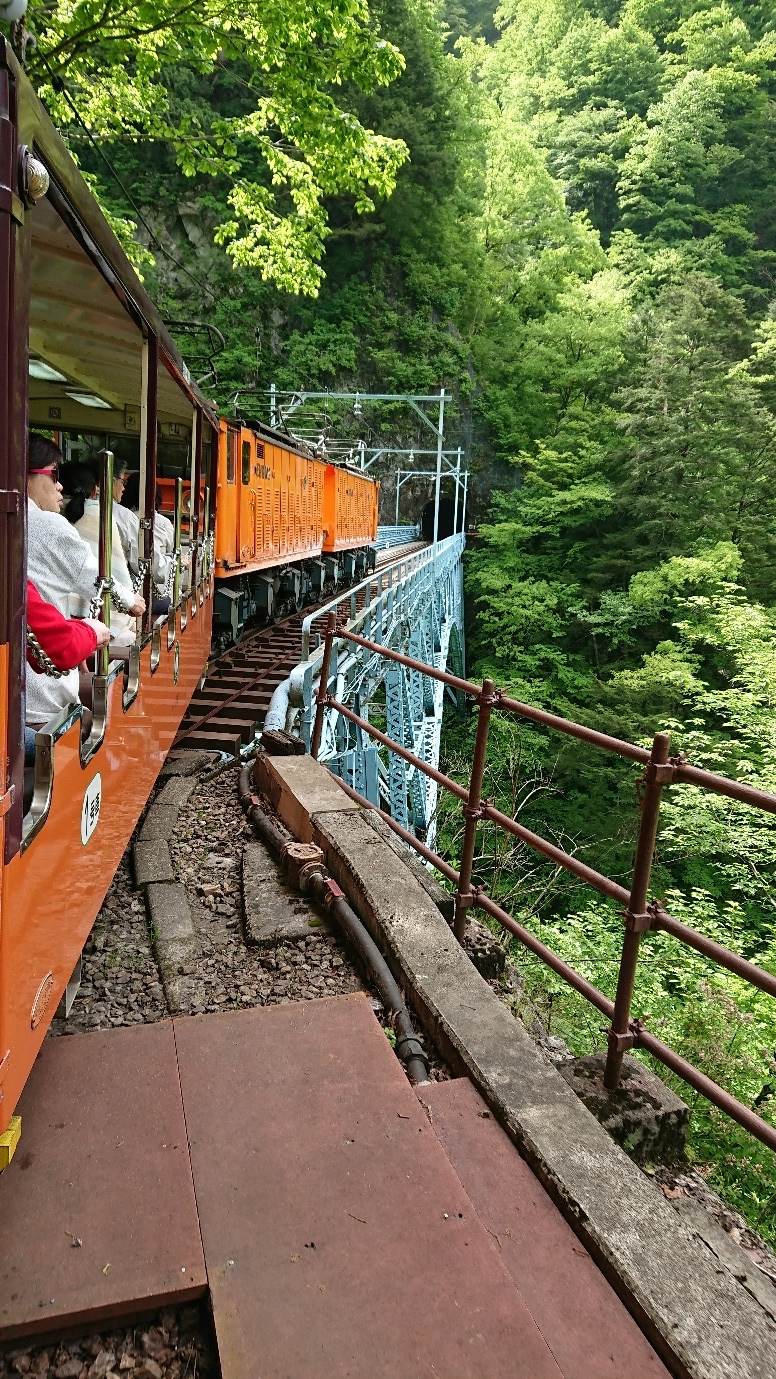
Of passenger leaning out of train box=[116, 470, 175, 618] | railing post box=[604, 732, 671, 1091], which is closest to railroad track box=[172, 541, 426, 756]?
passenger leaning out of train box=[116, 470, 175, 618]

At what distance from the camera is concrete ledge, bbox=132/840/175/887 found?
3.90 meters

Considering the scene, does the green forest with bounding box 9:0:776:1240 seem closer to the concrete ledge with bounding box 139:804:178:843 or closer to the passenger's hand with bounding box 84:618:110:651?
the passenger's hand with bounding box 84:618:110:651

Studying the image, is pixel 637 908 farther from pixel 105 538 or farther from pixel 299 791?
pixel 299 791

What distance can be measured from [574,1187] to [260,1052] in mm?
978

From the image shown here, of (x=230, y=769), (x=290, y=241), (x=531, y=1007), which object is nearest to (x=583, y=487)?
(x=290, y=241)

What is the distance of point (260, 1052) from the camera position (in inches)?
97.7

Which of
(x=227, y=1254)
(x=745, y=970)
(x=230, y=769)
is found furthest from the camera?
(x=230, y=769)

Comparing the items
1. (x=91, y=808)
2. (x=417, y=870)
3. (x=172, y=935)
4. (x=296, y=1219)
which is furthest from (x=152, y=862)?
(x=296, y=1219)

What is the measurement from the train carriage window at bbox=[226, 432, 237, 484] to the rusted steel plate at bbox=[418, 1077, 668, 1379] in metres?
8.10

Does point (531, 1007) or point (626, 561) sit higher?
point (626, 561)

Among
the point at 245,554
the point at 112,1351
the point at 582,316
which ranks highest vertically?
the point at 582,316

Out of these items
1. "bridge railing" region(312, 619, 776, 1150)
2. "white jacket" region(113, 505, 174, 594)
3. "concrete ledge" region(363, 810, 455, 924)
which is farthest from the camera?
"white jacket" region(113, 505, 174, 594)

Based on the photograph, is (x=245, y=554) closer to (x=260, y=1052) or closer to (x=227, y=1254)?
(x=260, y=1052)

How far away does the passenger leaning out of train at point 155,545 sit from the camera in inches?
189
